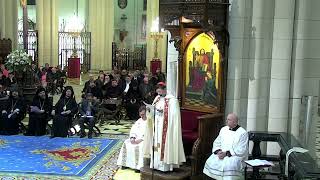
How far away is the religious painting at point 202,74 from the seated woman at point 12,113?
17.1ft

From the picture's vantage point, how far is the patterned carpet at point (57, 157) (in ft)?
31.9

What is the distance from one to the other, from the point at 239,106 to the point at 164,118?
142cm

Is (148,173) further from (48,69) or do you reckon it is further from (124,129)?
(48,69)

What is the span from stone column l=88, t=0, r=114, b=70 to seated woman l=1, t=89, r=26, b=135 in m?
13.4

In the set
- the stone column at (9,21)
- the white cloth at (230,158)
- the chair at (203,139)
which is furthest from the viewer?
the stone column at (9,21)

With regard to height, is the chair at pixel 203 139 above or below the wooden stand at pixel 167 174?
above

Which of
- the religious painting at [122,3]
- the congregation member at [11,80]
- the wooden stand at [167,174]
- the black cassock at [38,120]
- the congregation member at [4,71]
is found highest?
the religious painting at [122,3]

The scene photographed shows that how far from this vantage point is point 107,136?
13.3 metres

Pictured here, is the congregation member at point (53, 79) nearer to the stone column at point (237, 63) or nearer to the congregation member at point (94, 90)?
the congregation member at point (94, 90)

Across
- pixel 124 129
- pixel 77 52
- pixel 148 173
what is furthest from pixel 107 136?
pixel 77 52

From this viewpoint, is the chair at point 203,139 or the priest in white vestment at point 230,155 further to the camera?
the chair at point 203,139

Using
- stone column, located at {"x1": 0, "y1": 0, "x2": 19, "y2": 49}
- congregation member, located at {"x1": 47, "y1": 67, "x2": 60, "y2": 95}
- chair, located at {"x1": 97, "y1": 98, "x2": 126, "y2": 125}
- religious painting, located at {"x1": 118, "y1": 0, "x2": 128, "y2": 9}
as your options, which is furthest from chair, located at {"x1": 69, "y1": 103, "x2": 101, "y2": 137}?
religious painting, located at {"x1": 118, "y1": 0, "x2": 128, "y2": 9}

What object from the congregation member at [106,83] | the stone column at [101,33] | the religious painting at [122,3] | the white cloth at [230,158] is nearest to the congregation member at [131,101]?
the congregation member at [106,83]

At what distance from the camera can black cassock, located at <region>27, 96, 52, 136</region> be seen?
43.6 ft
